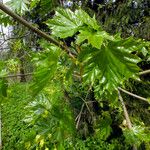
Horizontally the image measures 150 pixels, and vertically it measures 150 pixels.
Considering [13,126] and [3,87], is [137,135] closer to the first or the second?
[3,87]

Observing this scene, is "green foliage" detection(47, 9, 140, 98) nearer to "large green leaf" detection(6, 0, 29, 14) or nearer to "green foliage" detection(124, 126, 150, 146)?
"large green leaf" detection(6, 0, 29, 14)

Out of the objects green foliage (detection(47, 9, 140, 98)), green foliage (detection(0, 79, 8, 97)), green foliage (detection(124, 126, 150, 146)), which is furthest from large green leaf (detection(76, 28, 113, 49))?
green foliage (detection(124, 126, 150, 146))

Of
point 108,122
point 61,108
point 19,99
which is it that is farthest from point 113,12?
point 19,99

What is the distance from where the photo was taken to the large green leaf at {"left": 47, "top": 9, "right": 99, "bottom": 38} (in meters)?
0.77

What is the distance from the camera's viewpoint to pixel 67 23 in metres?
0.78

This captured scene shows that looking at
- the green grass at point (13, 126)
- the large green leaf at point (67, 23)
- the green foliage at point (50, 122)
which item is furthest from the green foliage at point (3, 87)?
the green grass at point (13, 126)

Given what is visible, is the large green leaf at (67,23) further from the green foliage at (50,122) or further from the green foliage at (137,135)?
the green foliage at (137,135)

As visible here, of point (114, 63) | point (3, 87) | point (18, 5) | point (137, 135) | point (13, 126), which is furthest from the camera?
point (13, 126)

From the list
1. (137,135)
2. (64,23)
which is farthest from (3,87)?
(137,135)

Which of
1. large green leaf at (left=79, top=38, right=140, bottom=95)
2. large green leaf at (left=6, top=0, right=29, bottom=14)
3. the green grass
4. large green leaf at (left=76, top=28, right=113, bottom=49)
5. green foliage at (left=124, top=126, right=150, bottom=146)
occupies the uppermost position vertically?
large green leaf at (left=6, top=0, right=29, bottom=14)

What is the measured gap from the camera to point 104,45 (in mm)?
750

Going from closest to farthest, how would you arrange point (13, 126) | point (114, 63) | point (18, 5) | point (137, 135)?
1. point (114, 63)
2. point (18, 5)
3. point (137, 135)
4. point (13, 126)

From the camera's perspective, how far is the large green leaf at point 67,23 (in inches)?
30.5

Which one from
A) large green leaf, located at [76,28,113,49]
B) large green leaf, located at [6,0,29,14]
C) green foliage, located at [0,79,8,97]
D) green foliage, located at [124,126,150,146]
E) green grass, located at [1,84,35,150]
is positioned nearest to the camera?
large green leaf, located at [76,28,113,49]
